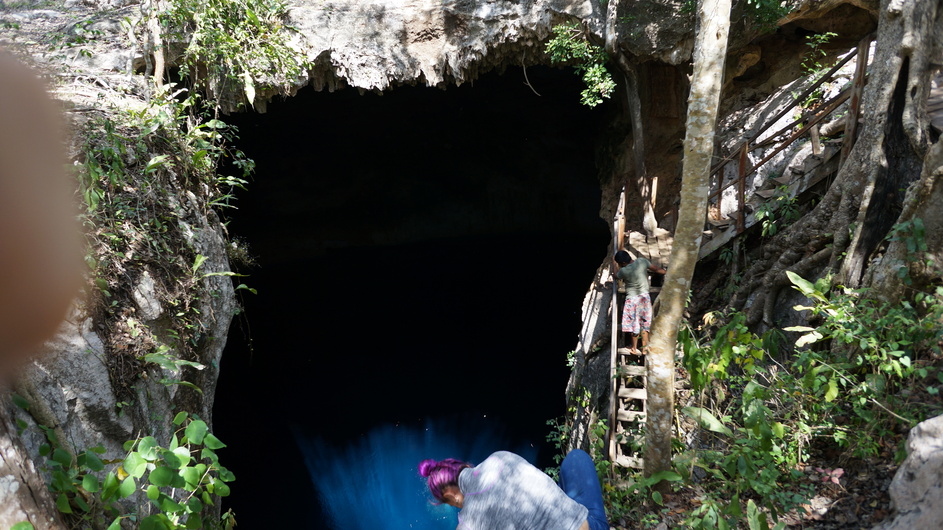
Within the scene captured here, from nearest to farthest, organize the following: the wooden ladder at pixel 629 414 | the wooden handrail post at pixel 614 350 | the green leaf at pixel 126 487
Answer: the green leaf at pixel 126 487
the wooden ladder at pixel 629 414
the wooden handrail post at pixel 614 350

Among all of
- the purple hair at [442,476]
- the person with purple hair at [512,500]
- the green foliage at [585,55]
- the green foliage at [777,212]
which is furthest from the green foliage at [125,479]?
the green foliage at [585,55]

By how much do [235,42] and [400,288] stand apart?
329 inches

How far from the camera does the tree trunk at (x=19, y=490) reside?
1389 millimetres

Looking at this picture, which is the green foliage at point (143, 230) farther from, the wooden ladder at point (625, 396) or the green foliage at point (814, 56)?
the green foliage at point (814, 56)

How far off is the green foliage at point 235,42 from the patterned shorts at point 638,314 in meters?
4.45

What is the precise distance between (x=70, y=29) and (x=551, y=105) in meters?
9.72

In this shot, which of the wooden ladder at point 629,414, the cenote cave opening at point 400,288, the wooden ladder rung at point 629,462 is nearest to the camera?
the wooden ladder rung at point 629,462

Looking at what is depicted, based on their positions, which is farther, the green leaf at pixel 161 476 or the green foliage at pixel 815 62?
the green foliage at pixel 815 62

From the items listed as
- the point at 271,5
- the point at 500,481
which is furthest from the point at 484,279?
the point at 500,481

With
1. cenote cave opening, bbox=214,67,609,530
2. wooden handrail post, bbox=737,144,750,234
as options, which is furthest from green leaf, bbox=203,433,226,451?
wooden handrail post, bbox=737,144,750,234

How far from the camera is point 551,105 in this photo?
13141mm

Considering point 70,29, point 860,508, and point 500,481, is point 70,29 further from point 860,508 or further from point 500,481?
point 860,508

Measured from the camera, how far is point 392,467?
355 inches

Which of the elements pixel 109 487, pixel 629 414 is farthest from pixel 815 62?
pixel 109 487
